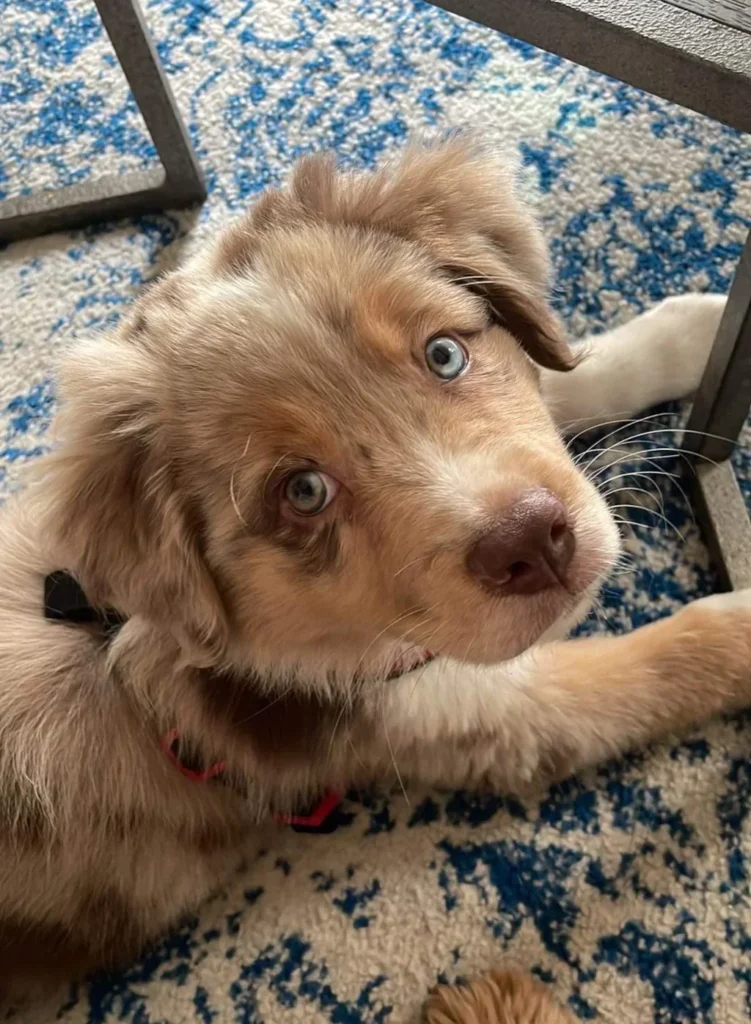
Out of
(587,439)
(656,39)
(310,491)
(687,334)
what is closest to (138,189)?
(587,439)

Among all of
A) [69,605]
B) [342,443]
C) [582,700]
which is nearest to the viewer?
[342,443]

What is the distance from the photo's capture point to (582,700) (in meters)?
1.81

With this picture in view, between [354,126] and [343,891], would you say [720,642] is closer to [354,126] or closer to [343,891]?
[343,891]

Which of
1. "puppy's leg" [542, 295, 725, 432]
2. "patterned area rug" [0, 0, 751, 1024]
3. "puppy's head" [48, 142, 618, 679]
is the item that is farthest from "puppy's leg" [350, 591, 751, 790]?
"puppy's leg" [542, 295, 725, 432]

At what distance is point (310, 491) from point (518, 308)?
0.46 metres

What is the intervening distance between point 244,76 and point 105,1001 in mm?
2483

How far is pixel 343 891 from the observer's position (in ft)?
6.26

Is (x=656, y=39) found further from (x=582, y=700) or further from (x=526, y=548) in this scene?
(x=582, y=700)

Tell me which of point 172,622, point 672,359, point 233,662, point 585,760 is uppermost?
point 172,622

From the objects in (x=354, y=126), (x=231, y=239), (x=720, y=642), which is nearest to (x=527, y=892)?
(x=720, y=642)

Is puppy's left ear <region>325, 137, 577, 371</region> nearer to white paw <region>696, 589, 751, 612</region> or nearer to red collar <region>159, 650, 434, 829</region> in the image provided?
red collar <region>159, 650, 434, 829</region>

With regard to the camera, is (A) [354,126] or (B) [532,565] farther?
(A) [354,126]

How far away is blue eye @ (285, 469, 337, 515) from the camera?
1321mm

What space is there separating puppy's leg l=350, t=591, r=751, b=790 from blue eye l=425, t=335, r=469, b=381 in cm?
61
